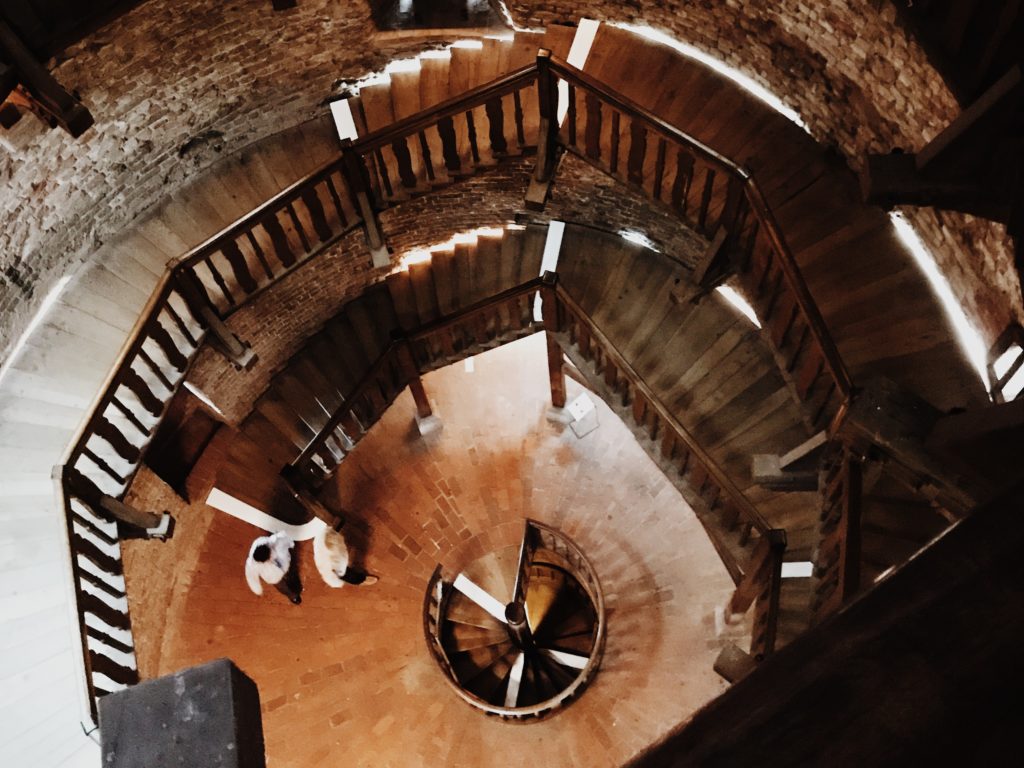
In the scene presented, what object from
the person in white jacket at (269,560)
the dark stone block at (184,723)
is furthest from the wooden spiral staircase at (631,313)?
the dark stone block at (184,723)

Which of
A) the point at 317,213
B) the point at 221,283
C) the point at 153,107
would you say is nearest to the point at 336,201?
the point at 317,213

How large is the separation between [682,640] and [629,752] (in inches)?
53.4

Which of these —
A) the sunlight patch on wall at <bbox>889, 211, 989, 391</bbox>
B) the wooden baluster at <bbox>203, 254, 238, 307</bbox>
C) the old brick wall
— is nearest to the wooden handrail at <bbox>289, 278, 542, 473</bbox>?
the wooden baluster at <bbox>203, 254, 238, 307</bbox>

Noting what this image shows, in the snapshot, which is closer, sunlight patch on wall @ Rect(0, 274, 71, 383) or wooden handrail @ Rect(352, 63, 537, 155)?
sunlight patch on wall @ Rect(0, 274, 71, 383)

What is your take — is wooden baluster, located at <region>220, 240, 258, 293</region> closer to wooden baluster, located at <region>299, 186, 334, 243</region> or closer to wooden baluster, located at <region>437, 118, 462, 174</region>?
wooden baluster, located at <region>299, 186, 334, 243</region>

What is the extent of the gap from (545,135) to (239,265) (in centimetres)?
323

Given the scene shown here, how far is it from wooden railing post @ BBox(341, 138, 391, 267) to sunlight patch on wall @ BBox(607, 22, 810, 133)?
3.36 metres

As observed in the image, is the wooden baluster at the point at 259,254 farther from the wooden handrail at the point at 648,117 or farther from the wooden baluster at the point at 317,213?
the wooden handrail at the point at 648,117

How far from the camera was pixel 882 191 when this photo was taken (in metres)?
4.54

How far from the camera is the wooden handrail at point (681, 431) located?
584 centimetres

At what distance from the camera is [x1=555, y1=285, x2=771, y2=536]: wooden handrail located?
584 cm

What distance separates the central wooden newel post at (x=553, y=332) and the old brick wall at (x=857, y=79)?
282 centimetres

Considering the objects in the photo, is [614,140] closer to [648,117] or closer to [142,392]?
[648,117]

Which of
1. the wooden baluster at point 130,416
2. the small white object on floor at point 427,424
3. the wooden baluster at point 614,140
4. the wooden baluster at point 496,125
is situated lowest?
the wooden baluster at point 130,416
